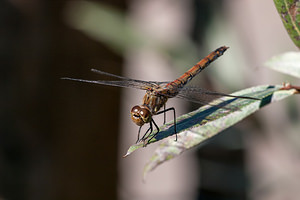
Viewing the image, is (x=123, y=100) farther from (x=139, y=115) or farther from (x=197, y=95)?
(x=197, y=95)

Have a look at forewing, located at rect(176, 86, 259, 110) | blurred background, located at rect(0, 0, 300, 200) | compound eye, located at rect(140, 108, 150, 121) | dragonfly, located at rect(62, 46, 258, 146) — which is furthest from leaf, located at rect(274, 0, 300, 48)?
blurred background, located at rect(0, 0, 300, 200)

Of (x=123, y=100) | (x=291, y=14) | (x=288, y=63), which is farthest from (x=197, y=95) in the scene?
(x=123, y=100)

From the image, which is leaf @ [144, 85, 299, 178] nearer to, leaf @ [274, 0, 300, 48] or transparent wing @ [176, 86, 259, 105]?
leaf @ [274, 0, 300, 48]

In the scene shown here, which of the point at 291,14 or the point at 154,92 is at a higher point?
the point at 291,14

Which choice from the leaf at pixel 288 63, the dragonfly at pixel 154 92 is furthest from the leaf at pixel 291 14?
the dragonfly at pixel 154 92

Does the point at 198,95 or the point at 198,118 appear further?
the point at 198,95

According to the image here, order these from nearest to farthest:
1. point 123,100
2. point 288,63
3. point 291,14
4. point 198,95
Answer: point 291,14
point 288,63
point 198,95
point 123,100

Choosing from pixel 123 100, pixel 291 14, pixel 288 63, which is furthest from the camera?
pixel 123 100
